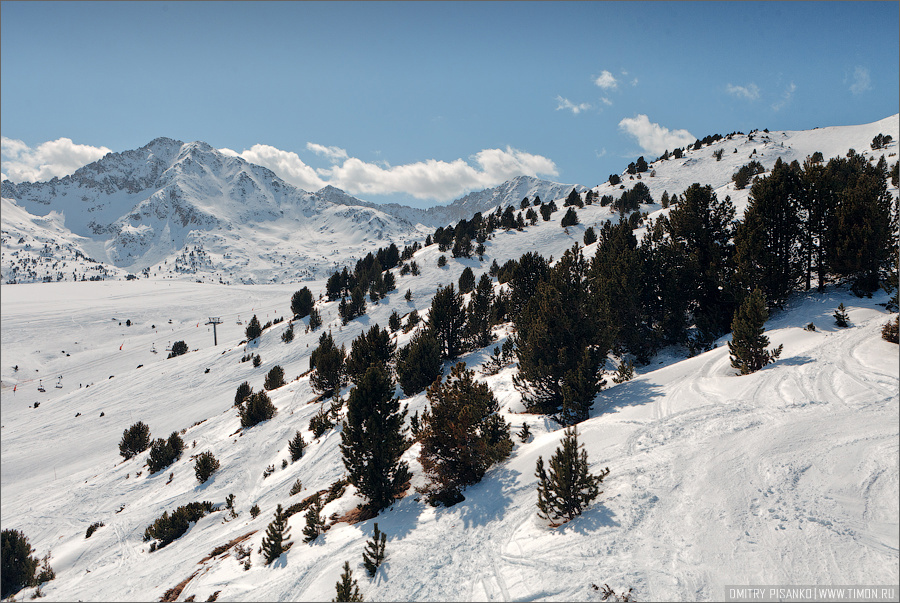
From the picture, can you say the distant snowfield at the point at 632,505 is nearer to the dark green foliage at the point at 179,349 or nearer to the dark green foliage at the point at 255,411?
the dark green foliage at the point at 255,411

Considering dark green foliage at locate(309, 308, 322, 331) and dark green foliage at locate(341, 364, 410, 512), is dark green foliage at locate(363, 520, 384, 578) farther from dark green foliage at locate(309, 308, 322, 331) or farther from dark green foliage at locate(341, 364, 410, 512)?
dark green foliage at locate(309, 308, 322, 331)

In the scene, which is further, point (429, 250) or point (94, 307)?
point (94, 307)

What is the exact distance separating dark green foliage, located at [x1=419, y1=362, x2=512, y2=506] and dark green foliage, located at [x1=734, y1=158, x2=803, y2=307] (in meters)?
13.4

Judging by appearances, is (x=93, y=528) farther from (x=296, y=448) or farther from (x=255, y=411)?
(x=296, y=448)

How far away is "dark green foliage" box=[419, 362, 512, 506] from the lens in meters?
11.1

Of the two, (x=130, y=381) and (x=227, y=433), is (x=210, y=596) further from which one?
(x=130, y=381)

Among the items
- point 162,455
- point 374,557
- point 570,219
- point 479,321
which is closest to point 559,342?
point 374,557

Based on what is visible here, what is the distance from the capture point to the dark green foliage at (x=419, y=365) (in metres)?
22.2

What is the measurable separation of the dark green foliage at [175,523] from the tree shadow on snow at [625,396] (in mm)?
16126

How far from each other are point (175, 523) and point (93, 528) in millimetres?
5534

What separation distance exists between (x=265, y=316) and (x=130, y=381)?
1394 inches

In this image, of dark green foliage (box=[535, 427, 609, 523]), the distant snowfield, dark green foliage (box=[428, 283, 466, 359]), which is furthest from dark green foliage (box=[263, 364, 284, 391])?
dark green foliage (box=[535, 427, 609, 523])

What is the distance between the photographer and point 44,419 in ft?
114

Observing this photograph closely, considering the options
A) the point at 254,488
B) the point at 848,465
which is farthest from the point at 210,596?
the point at 848,465
